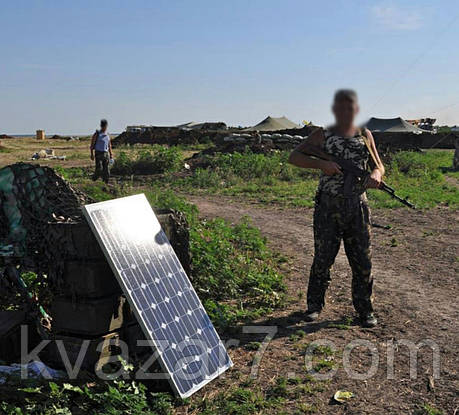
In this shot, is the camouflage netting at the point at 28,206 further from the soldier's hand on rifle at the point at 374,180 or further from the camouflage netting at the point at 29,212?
the soldier's hand on rifle at the point at 374,180

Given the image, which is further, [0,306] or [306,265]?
[306,265]

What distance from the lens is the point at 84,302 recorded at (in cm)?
414

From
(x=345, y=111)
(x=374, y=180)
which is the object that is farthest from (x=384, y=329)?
(x=345, y=111)

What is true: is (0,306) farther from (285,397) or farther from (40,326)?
(285,397)

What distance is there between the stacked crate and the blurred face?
2.29 metres

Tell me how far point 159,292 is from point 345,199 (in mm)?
1922

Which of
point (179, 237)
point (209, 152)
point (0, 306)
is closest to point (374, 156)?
point (179, 237)

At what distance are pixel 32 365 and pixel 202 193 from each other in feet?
37.3

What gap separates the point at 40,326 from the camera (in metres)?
4.39

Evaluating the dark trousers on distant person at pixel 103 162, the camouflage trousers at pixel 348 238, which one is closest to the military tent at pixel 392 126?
the dark trousers on distant person at pixel 103 162

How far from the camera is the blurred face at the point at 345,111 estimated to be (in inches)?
198

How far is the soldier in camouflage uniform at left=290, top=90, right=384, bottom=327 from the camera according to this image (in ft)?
16.8

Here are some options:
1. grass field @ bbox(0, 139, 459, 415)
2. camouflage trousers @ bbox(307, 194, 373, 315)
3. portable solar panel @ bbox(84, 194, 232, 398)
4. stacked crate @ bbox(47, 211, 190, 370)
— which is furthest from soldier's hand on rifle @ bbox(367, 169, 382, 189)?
stacked crate @ bbox(47, 211, 190, 370)

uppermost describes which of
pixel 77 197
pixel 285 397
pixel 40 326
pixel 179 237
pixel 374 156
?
pixel 374 156
